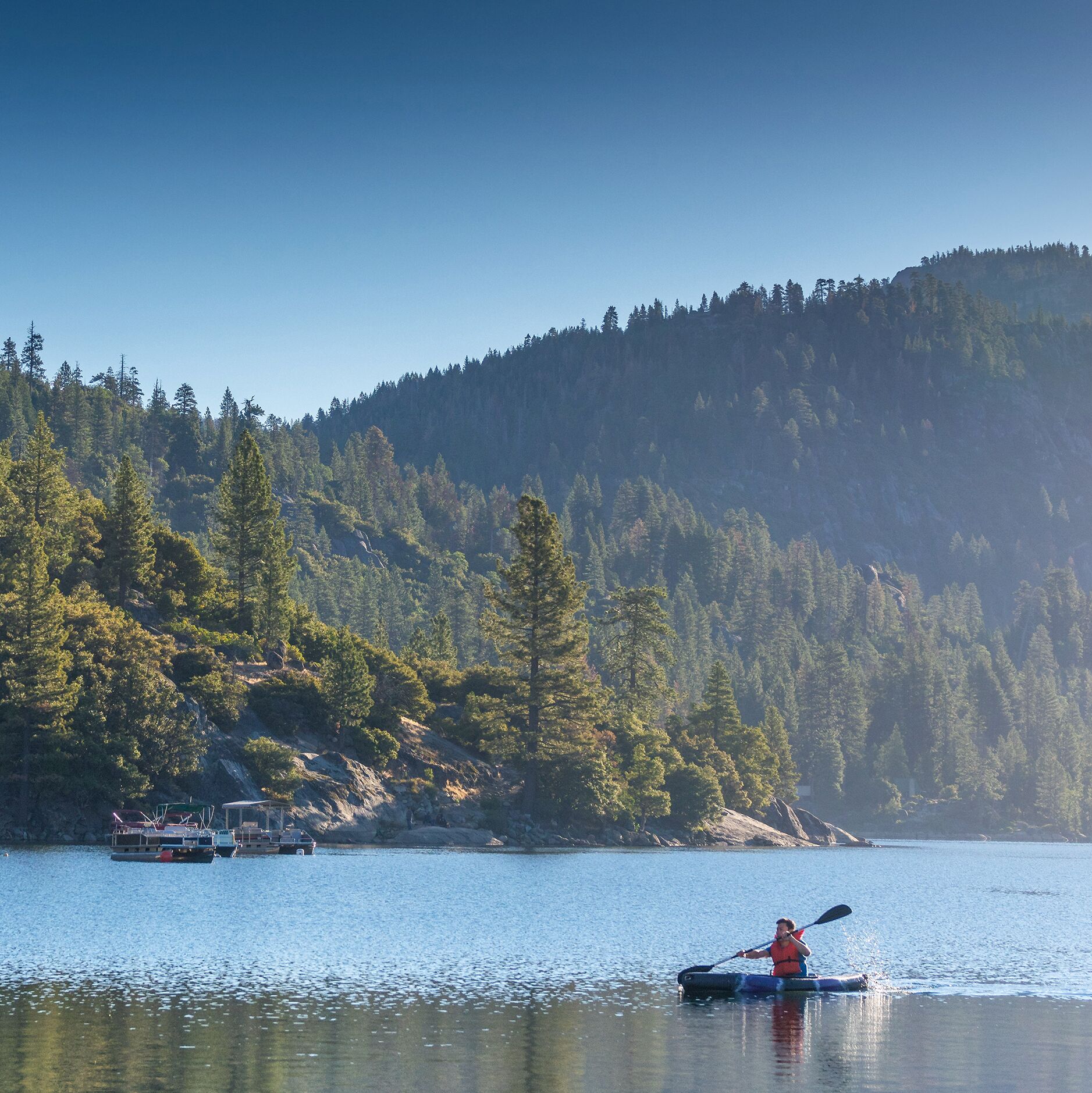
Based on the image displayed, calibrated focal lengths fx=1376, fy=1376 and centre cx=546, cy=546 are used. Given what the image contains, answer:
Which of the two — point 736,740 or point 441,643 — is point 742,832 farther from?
point 441,643

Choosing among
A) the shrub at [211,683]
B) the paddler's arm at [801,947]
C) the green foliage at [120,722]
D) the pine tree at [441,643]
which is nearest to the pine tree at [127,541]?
the shrub at [211,683]

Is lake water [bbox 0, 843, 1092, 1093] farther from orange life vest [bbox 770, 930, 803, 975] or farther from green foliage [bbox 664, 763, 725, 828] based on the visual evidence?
green foliage [bbox 664, 763, 725, 828]

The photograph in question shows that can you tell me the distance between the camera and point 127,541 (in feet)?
380

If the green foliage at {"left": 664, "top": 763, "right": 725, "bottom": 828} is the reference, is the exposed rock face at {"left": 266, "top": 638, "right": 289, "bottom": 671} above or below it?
above

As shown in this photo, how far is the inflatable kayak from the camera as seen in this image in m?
38.2

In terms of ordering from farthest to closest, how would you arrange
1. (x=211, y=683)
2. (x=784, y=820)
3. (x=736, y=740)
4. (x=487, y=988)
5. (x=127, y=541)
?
(x=784, y=820) < (x=736, y=740) < (x=127, y=541) < (x=211, y=683) < (x=487, y=988)

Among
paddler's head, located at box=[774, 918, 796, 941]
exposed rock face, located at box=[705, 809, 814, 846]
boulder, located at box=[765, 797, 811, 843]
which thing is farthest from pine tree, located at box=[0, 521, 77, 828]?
boulder, located at box=[765, 797, 811, 843]

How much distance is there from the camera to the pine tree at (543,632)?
120 metres

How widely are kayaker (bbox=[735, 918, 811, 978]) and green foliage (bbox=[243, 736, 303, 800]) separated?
65062 millimetres

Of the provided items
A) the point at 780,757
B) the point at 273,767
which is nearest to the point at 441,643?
the point at 780,757

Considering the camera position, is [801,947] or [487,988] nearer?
[487,988]

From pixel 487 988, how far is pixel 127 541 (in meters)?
85.4

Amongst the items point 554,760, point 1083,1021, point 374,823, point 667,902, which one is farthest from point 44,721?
point 1083,1021

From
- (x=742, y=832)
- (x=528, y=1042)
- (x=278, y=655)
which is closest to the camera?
(x=528, y=1042)
